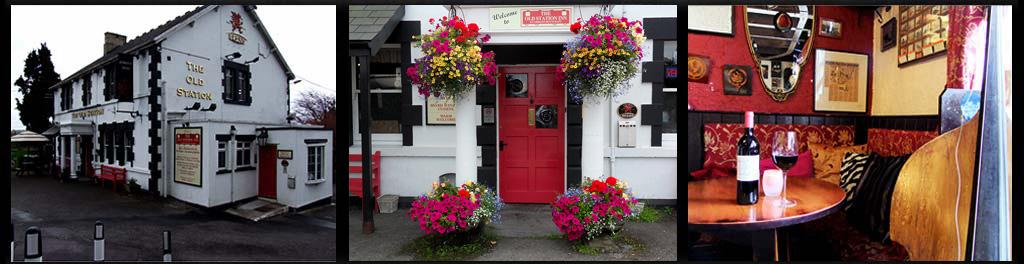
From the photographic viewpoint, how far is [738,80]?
8.25ft

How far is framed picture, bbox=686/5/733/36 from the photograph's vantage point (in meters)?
2.58

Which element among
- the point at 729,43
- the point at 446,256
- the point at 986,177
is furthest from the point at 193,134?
the point at 986,177

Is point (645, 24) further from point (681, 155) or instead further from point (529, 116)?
point (681, 155)

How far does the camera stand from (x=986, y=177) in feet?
8.25

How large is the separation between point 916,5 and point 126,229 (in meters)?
5.30

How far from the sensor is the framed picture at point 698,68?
259 cm

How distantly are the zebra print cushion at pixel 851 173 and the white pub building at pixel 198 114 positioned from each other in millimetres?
3302

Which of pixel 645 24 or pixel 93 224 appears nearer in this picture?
pixel 93 224

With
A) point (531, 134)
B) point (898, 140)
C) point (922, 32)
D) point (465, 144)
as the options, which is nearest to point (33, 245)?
point (465, 144)

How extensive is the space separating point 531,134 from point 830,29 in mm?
2853

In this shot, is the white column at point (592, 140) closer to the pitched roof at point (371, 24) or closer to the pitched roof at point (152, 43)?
the pitched roof at point (371, 24)

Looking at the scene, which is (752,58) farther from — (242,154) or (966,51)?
(242,154)

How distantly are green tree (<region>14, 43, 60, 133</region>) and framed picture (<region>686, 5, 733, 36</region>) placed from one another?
425 centimetres

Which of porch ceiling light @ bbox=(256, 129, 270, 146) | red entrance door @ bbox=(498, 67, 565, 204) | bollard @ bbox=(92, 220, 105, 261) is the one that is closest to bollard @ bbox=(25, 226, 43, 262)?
bollard @ bbox=(92, 220, 105, 261)
